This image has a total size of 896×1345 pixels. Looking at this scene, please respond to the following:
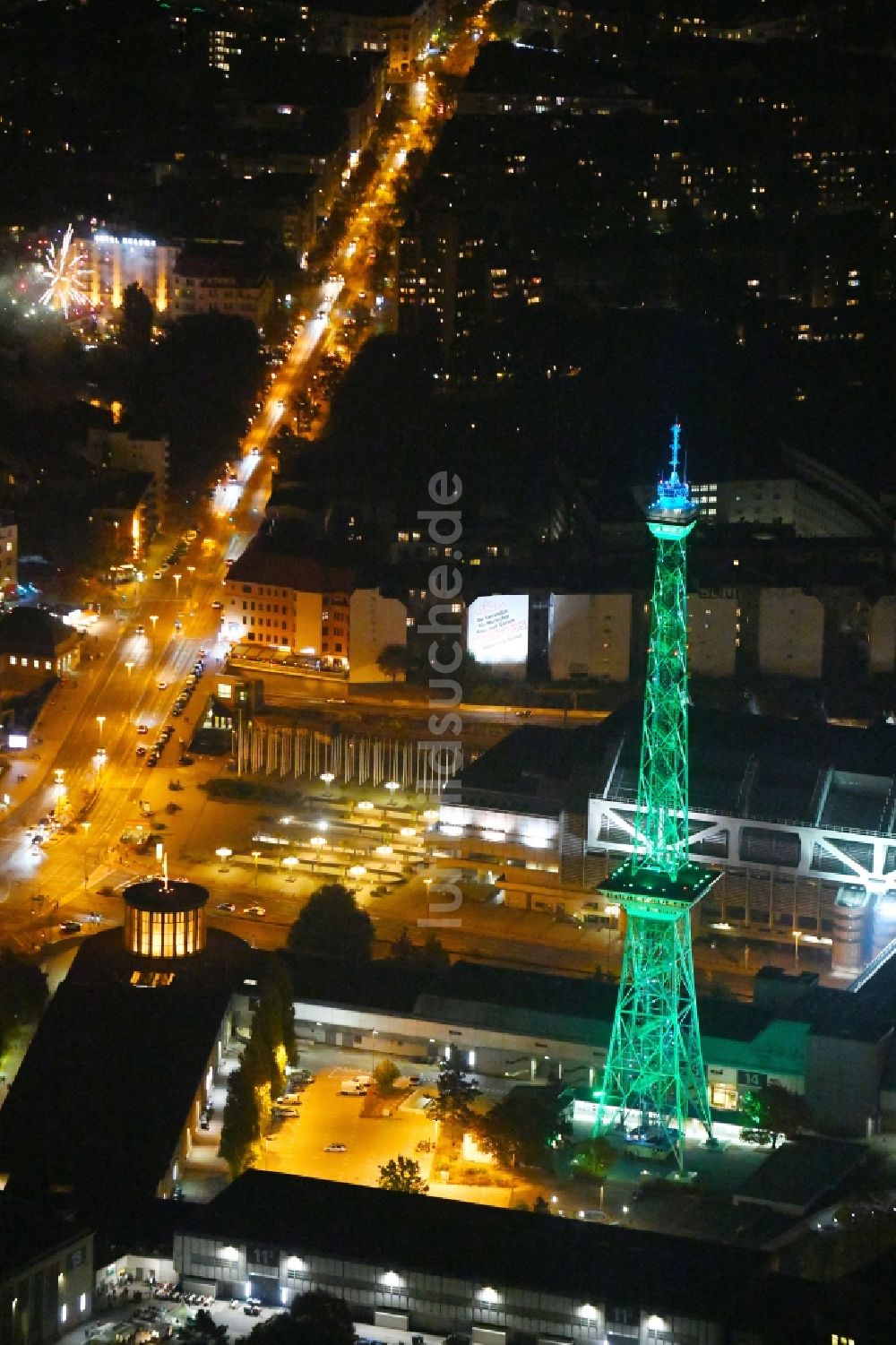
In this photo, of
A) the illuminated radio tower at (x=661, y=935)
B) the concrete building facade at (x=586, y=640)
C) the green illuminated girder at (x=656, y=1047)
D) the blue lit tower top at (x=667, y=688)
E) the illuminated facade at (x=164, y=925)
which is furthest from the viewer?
the concrete building facade at (x=586, y=640)

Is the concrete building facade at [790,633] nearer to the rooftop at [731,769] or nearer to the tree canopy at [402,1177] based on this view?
the rooftop at [731,769]

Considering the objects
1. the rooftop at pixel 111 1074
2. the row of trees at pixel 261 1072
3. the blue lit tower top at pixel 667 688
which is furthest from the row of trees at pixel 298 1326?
the blue lit tower top at pixel 667 688

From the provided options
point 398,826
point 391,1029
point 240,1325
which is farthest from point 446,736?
point 240,1325

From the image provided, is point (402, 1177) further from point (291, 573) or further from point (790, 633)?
point (790, 633)

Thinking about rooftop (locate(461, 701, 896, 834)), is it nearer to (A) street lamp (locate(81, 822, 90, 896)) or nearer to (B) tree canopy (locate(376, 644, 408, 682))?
(A) street lamp (locate(81, 822, 90, 896))

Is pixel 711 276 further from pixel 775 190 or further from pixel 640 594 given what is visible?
pixel 640 594

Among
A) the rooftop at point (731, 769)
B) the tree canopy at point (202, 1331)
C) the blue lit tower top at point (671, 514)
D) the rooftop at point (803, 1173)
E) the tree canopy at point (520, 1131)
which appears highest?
the blue lit tower top at point (671, 514)
